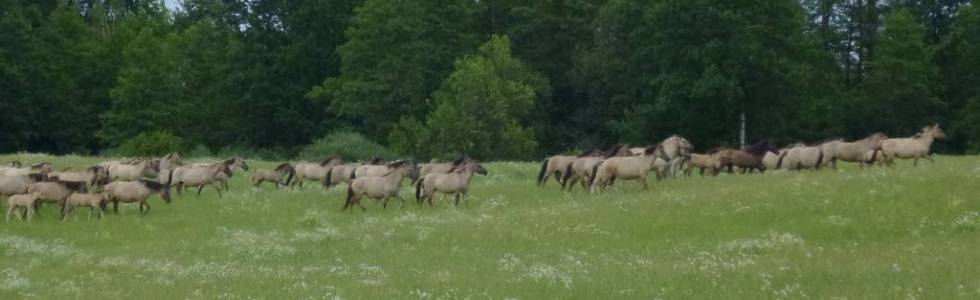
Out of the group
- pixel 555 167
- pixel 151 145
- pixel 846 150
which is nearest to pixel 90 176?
pixel 555 167

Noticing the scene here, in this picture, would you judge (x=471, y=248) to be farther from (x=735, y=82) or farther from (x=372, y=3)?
(x=372, y=3)

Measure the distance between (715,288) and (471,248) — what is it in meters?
7.90

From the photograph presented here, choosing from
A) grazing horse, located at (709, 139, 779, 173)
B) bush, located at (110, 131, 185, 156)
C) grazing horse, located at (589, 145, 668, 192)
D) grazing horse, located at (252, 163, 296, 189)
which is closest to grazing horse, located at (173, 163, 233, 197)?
grazing horse, located at (252, 163, 296, 189)

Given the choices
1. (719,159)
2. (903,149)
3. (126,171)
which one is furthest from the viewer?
(126,171)

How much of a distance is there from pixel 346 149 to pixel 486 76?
1171cm

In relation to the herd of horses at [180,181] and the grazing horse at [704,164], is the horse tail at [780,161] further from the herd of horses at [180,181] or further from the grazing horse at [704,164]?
the herd of horses at [180,181]

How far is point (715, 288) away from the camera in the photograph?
18.5 m

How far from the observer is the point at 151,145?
273ft

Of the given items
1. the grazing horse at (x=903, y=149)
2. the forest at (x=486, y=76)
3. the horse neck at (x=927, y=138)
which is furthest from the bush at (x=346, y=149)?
the grazing horse at (x=903, y=149)

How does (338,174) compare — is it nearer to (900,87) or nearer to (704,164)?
(704,164)

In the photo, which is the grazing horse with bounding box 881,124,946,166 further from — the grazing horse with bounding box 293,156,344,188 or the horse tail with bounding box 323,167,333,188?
the grazing horse with bounding box 293,156,344,188

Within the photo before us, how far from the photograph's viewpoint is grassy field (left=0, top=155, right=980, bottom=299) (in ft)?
63.1

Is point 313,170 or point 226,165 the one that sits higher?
point 226,165

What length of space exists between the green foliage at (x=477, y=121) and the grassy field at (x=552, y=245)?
36985mm
